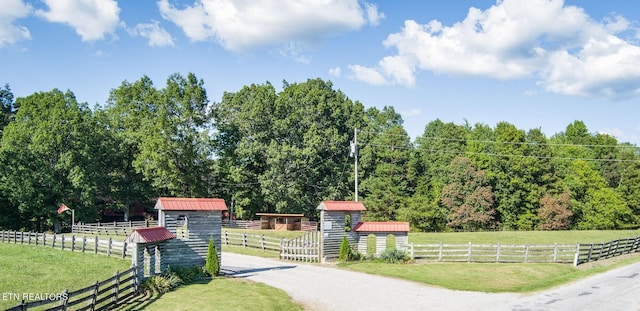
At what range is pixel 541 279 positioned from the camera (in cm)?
2316

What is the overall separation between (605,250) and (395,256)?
46.4 feet

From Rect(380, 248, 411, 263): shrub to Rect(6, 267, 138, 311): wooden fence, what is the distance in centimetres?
1388

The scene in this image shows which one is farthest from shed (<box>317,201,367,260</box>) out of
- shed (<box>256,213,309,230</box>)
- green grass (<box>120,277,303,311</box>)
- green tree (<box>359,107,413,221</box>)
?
green tree (<box>359,107,413,221</box>)

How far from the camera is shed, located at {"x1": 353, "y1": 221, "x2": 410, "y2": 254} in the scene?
27.9 meters

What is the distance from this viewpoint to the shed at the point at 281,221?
46.3 metres

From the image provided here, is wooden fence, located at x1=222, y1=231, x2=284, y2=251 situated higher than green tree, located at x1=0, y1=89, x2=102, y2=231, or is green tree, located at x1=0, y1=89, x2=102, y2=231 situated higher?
green tree, located at x1=0, y1=89, x2=102, y2=231

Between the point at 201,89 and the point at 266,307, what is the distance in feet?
129

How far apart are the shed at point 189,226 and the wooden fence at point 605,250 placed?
20.1 m

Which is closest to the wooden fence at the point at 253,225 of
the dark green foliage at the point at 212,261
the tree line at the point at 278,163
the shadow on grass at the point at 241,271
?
the tree line at the point at 278,163

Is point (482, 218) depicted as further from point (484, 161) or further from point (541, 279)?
point (541, 279)

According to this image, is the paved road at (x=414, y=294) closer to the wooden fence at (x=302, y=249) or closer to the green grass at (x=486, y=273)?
the green grass at (x=486, y=273)

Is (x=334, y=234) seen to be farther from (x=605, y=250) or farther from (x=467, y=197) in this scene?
(x=467, y=197)

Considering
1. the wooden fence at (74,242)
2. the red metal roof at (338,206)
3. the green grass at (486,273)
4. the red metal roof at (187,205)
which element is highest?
the red metal roof at (187,205)

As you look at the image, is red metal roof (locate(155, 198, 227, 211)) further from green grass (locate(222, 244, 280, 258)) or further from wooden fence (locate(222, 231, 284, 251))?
wooden fence (locate(222, 231, 284, 251))
